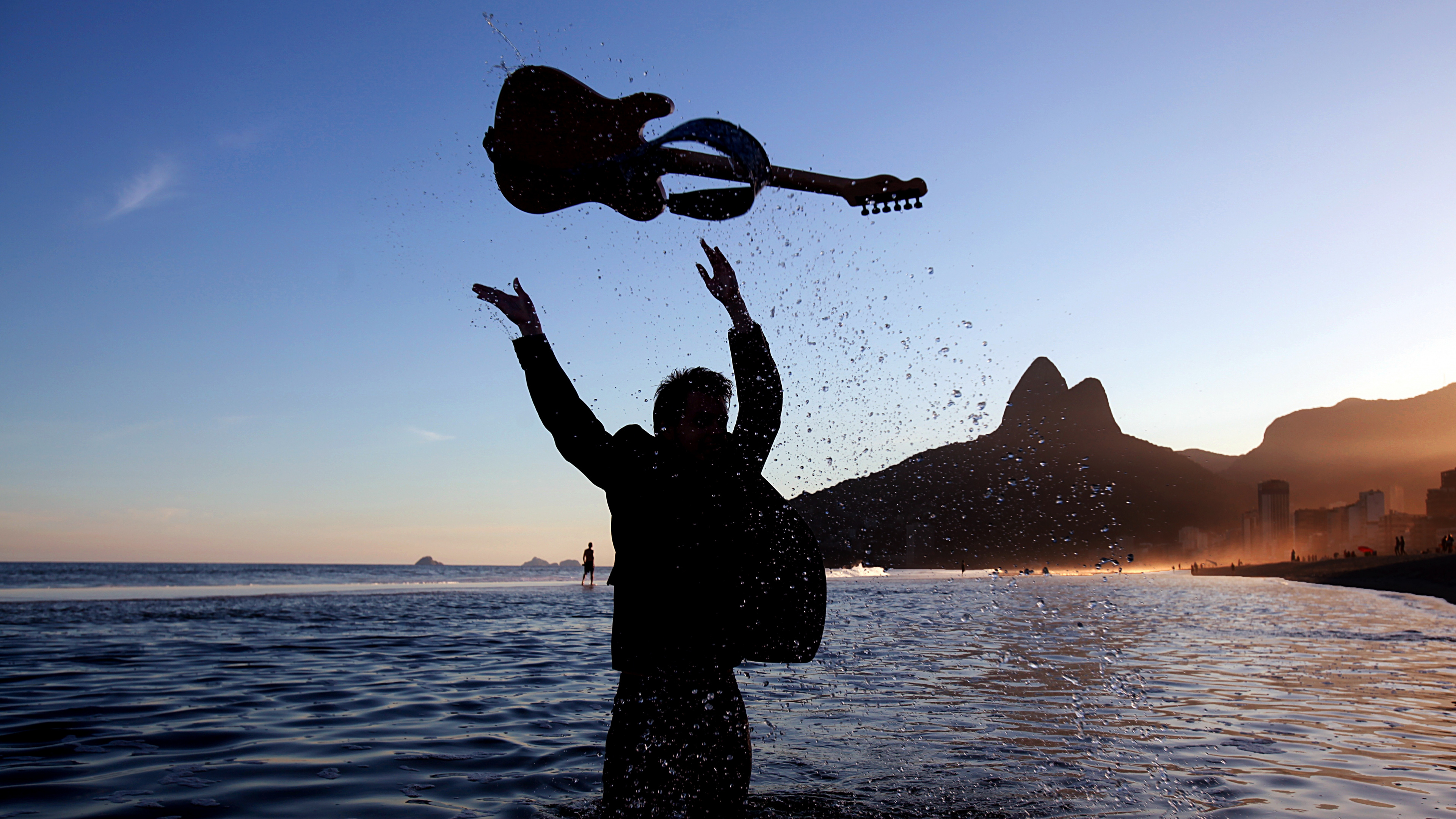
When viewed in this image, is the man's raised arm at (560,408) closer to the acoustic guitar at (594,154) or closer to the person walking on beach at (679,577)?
the person walking on beach at (679,577)

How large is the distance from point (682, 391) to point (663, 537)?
0.53 metres

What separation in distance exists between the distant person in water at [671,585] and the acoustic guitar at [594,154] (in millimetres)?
1131

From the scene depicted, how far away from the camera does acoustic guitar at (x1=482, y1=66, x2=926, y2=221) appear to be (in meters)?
3.64

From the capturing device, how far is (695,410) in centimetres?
272

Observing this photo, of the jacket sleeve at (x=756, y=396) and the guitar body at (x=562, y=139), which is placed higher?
the guitar body at (x=562, y=139)

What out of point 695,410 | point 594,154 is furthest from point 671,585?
point 594,154

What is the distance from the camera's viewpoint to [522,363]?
2635mm

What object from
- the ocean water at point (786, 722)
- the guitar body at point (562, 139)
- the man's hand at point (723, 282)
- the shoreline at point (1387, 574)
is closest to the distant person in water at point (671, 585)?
the man's hand at point (723, 282)

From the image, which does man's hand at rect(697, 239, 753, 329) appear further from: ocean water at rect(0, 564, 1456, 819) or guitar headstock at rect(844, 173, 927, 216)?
ocean water at rect(0, 564, 1456, 819)

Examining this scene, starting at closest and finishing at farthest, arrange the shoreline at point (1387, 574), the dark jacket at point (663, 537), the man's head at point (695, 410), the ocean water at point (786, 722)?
1. the dark jacket at point (663, 537)
2. the man's head at point (695, 410)
3. the ocean water at point (786, 722)
4. the shoreline at point (1387, 574)

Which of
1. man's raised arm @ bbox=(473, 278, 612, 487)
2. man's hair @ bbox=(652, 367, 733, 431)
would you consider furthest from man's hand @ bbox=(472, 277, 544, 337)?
man's hair @ bbox=(652, 367, 733, 431)

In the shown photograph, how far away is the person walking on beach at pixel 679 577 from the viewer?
248cm

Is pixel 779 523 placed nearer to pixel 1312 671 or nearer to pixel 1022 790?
pixel 1022 790

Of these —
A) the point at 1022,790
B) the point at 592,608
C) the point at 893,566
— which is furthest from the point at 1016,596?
the point at 893,566
